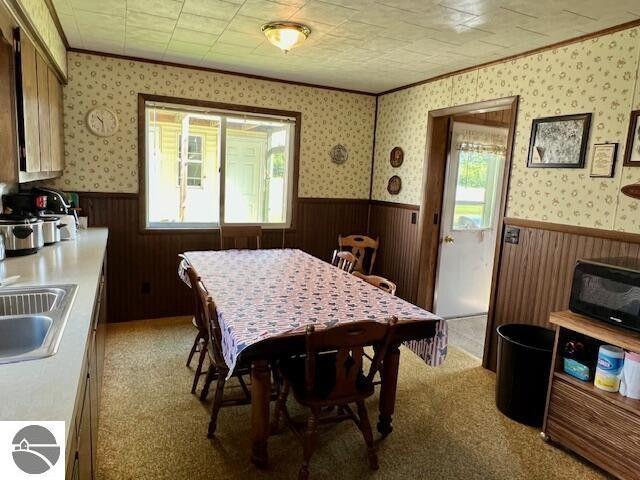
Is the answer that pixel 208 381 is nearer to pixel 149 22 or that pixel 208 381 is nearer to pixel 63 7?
pixel 149 22

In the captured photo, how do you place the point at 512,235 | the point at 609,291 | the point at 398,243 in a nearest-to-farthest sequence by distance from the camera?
the point at 609,291 → the point at 512,235 → the point at 398,243

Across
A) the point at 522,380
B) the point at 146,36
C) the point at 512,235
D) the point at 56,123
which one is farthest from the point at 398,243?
the point at 56,123

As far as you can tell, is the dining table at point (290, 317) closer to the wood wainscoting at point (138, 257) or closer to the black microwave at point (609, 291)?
the black microwave at point (609, 291)

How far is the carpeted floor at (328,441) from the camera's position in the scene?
2102mm

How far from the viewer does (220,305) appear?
2.18 m

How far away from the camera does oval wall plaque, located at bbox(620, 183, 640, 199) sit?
2.36 m

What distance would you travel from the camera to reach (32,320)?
156 centimetres

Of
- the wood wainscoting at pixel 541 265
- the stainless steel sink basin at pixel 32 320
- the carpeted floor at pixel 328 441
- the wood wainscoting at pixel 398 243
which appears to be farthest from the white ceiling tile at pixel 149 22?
the wood wainscoting at pixel 541 265

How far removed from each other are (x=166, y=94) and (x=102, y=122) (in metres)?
0.61

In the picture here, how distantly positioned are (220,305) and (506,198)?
228 centimetres

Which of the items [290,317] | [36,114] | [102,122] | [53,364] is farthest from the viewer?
[102,122]

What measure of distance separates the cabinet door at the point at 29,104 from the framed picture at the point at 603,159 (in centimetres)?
320

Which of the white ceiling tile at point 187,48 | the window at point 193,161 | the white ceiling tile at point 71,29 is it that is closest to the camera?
the white ceiling tile at point 71,29

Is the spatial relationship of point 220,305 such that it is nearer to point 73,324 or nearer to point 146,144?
point 73,324
